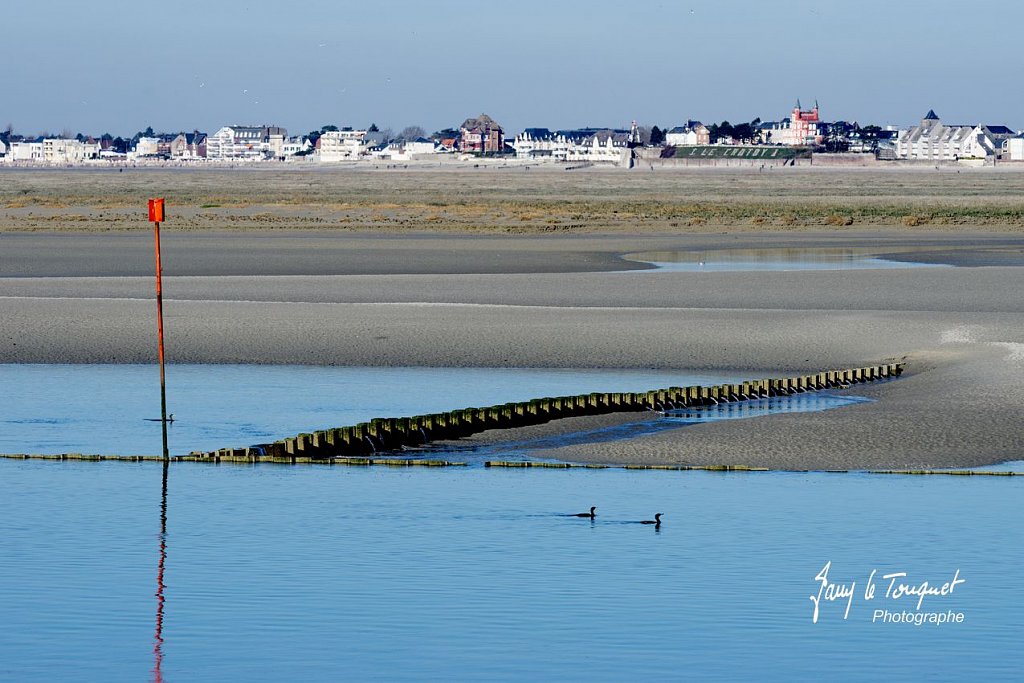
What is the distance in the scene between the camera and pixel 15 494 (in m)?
16.5

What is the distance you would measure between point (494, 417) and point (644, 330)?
10118 millimetres

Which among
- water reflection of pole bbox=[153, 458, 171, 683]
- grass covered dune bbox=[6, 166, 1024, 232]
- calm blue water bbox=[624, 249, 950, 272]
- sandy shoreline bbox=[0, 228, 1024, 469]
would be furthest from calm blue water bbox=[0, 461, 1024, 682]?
grass covered dune bbox=[6, 166, 1024, 232]

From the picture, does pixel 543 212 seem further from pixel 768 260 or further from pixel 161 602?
pixel 161 602

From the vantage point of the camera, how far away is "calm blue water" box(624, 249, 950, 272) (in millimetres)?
45809

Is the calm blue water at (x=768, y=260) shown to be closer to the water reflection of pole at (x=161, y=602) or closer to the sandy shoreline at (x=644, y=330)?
the sandy shoreline at (x=644, y=330)

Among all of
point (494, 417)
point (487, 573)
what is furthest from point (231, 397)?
point (487, 573)

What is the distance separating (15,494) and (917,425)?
11.3 meters

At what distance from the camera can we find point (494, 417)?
68.5ft

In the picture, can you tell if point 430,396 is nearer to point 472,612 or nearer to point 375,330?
point 375,330

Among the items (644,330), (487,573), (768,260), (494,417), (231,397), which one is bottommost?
(768,260)

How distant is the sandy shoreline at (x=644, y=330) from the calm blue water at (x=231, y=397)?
49.8 inches

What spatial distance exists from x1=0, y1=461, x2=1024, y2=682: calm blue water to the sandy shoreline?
2656 mm

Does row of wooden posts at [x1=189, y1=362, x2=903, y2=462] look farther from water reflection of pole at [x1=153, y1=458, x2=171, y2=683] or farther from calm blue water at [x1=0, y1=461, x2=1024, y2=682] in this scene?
water reflection of pole at [x1=153, y1=458, x2=171, y2=683]

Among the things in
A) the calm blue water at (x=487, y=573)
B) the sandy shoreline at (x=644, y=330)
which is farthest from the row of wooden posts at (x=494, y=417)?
the calm blue water at (x=487, y=573)
